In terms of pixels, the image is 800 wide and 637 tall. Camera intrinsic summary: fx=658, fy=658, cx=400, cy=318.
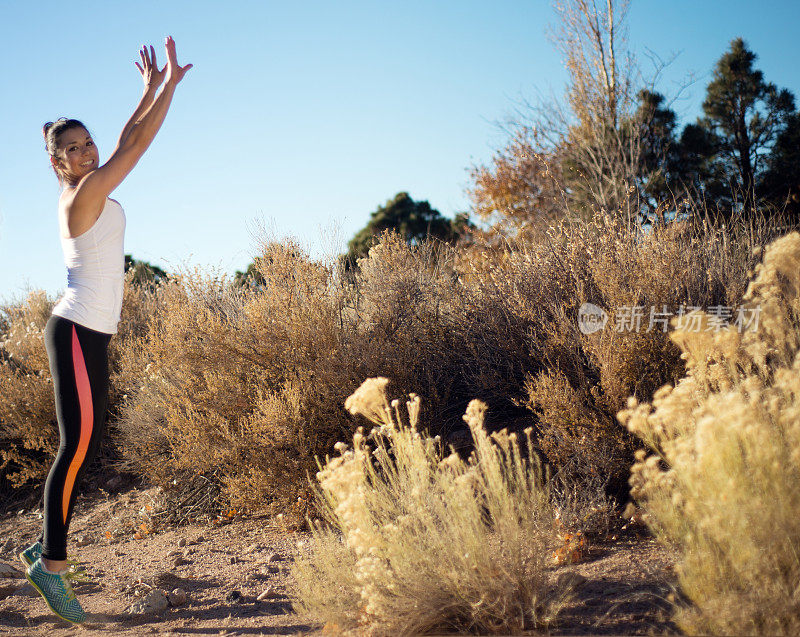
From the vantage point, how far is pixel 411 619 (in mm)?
2348

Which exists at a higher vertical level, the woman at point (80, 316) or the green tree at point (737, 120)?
the green tree at point (737, 120)

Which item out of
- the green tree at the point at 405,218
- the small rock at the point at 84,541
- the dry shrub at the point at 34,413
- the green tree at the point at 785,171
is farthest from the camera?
the green tree at the point at 405,218

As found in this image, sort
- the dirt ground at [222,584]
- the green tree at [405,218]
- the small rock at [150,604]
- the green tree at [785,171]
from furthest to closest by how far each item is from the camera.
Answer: the green tree at [405,218], the green tree at [785,171], the small rock at [150,604], the dirt ground at [222,584]

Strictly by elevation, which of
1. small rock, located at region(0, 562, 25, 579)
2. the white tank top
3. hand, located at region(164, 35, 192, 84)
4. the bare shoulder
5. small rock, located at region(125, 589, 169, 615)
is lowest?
small rock, located at region(125, 589, 169, 615)

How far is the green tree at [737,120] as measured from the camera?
14.8 m

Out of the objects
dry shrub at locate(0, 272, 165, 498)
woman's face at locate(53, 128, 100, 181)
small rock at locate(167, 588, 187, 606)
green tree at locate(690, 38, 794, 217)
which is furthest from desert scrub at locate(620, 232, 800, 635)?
green tree at locate(690, 38, 794, 217)

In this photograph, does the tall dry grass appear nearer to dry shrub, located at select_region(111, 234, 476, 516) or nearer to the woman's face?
dry shrub, located at select_region(111, 234, 476, 516)

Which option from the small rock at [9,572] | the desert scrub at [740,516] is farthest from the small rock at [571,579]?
the small rock at [9,572]

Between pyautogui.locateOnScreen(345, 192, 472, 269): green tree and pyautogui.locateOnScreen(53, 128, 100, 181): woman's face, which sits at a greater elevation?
pyautogui.locateOnScreen(345, 192, 472, 269): green tree

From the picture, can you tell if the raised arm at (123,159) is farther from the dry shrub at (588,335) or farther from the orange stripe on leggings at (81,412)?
the dry shrub at (588,335)

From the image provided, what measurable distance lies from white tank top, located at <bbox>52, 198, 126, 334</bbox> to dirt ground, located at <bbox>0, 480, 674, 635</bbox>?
1.40 meters

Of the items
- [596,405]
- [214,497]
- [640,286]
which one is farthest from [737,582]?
[214,497]

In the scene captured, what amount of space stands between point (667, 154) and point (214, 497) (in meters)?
13.0

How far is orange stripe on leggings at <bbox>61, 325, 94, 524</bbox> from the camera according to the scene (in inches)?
Result: 112
